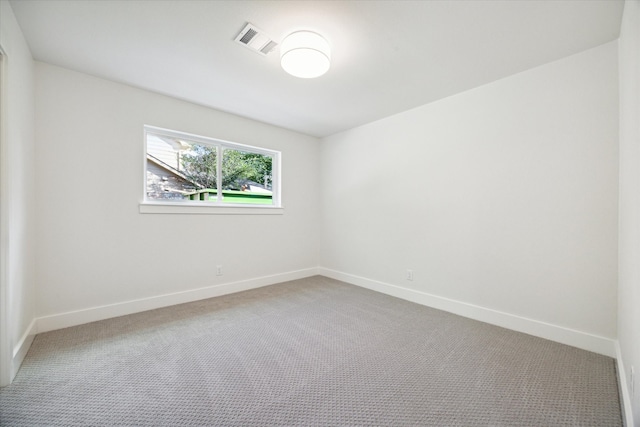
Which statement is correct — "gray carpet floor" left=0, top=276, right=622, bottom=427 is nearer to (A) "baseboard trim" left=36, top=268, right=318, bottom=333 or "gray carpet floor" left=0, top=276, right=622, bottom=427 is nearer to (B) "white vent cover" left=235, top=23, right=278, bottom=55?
(A) "baseboard trim" left=36, top=268, right=318, bottom=333

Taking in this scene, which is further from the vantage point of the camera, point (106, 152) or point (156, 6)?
point (106, 152)

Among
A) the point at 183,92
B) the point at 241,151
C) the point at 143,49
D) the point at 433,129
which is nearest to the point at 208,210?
the point at 241,151

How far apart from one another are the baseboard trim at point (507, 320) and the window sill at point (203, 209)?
6.12 feet

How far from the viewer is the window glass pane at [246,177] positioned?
368 centimetres

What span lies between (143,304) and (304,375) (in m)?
2.15

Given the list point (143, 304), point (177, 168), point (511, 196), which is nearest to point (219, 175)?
point (177, 168)

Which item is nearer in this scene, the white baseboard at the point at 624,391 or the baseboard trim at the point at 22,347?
the white baseboard at the point at 624,391

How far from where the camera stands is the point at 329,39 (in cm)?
199

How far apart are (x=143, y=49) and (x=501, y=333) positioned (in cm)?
400

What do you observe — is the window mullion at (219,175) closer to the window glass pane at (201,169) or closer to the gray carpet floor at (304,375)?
the window glass pane at (201,169)

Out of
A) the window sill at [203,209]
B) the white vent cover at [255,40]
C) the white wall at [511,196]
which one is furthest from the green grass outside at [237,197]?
the white vent cover at [255,40]

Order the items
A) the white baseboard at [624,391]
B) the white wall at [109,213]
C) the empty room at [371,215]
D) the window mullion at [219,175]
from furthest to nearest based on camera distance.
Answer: the window mullion at [219,175] < the white wall at [109,213] < the empty room at [371,215] < the white baseboard at [624,391]

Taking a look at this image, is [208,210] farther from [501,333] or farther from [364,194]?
[501,333]

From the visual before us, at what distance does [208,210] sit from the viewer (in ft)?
11.1
